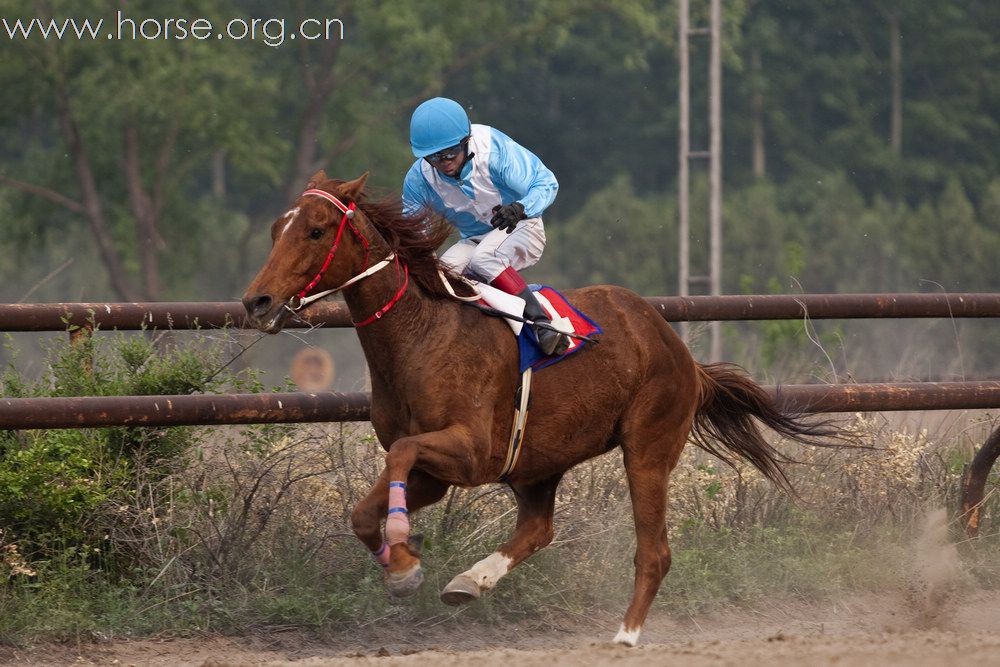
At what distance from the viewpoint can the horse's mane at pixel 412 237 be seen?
227 inches

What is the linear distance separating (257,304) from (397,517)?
935mm

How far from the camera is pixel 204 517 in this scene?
647 centimetres

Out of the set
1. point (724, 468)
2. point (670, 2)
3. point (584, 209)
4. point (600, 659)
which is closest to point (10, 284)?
point (584, 209)

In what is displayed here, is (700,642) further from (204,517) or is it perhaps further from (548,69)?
(548,69)

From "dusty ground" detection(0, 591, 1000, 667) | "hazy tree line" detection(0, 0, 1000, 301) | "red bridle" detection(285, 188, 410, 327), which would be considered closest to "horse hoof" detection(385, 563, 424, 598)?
"dusty ground" detection(0, 591, 1000, 667)

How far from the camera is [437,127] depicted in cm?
579

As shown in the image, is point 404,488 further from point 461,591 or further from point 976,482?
point 976,482

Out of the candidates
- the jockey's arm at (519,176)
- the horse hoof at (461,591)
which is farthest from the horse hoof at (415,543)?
the jockey's arm at (519,176)

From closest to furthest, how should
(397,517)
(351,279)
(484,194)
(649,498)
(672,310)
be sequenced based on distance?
1. (397,517)
2. (351,279)
3. (484,194)
4. (649,498)
5. (672,310)

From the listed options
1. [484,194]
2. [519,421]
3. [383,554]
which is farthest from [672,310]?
[383,554]

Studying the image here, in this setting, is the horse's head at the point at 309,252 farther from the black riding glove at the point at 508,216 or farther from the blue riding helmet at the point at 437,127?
the black riding glove at the point at 508,216

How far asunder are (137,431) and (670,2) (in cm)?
2519

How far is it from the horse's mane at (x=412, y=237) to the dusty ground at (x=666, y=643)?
1493 mm

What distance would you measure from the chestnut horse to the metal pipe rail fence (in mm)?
539
